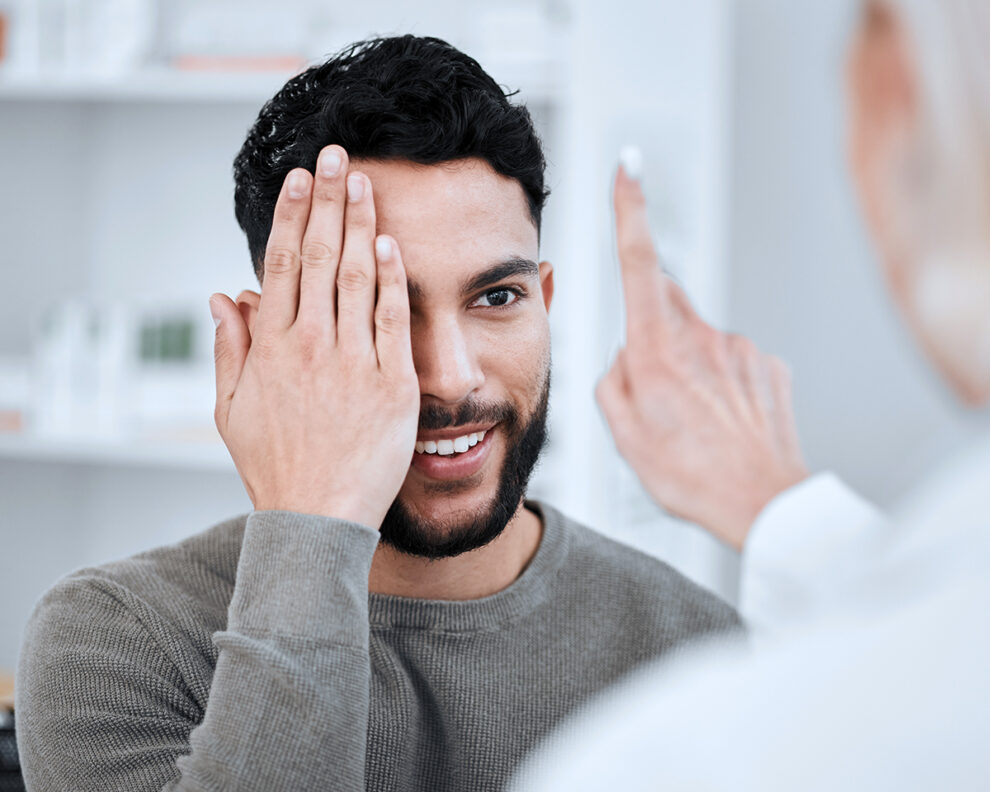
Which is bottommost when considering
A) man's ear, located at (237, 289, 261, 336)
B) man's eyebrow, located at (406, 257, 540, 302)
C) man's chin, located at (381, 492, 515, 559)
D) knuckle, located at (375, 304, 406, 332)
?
man's chin, located at (381, 492, 515, 559)

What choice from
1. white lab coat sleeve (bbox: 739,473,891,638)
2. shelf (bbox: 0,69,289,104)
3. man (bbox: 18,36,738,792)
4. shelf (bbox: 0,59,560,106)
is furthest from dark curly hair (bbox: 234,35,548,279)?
shelf (bbox: 0,69,289,104)

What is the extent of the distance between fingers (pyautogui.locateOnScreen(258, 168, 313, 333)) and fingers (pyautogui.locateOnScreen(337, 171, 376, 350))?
0.05m

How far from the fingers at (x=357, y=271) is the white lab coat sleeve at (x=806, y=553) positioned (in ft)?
1.56

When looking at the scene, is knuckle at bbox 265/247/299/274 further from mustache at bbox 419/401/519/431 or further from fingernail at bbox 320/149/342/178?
mustache at bbox 419/401/519/431

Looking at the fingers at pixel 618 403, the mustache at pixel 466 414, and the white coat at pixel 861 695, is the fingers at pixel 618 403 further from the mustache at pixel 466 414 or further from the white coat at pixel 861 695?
the white coat at pixel 861 695

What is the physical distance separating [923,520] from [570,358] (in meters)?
1.81

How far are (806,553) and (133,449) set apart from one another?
6.98 feet

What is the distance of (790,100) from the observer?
8.23 feet

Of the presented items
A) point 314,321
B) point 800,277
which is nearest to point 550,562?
point 314,321

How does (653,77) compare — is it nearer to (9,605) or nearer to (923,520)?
(923,520)

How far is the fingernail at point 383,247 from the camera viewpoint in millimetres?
1085

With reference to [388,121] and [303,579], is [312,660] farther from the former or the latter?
[388,121]

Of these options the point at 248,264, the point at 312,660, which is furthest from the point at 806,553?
the point at 248,264

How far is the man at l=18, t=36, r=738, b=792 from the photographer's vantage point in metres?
0.87
